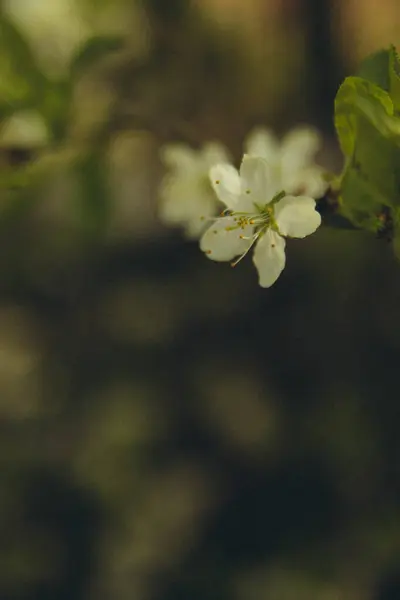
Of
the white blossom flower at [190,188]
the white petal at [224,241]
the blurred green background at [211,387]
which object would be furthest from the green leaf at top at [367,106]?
the blurred green background at [211,387]

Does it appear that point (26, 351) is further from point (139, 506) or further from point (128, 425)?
point (139, 506)

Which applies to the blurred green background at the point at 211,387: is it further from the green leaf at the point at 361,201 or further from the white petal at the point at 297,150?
the green leaf at the point at 361,201

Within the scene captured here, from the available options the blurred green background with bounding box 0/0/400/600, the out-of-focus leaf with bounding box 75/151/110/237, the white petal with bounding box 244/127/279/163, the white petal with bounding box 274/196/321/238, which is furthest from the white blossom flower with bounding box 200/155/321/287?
the blurred green background with bounding box 0/0/400/600

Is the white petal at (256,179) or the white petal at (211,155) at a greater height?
the white petal at (211,155)

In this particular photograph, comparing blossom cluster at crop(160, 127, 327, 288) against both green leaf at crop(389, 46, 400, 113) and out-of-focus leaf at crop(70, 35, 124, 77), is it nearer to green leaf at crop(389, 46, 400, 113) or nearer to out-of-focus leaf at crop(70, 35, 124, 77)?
green leaf at crop(389, 46, 400, 113)

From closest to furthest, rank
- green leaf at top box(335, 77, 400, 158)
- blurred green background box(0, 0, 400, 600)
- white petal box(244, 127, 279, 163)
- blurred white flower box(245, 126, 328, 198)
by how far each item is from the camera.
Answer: green leaf at top box(335, 77, 400, 158)
blurred white flower box(245, 126, 328, 198)
white petal box(244, 127, 279, 163)
blurred green background box(0, 0, 400, 600)

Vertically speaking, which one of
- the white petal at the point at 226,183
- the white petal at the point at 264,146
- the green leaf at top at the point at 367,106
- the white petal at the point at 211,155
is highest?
the white petal at the point at 211,155
